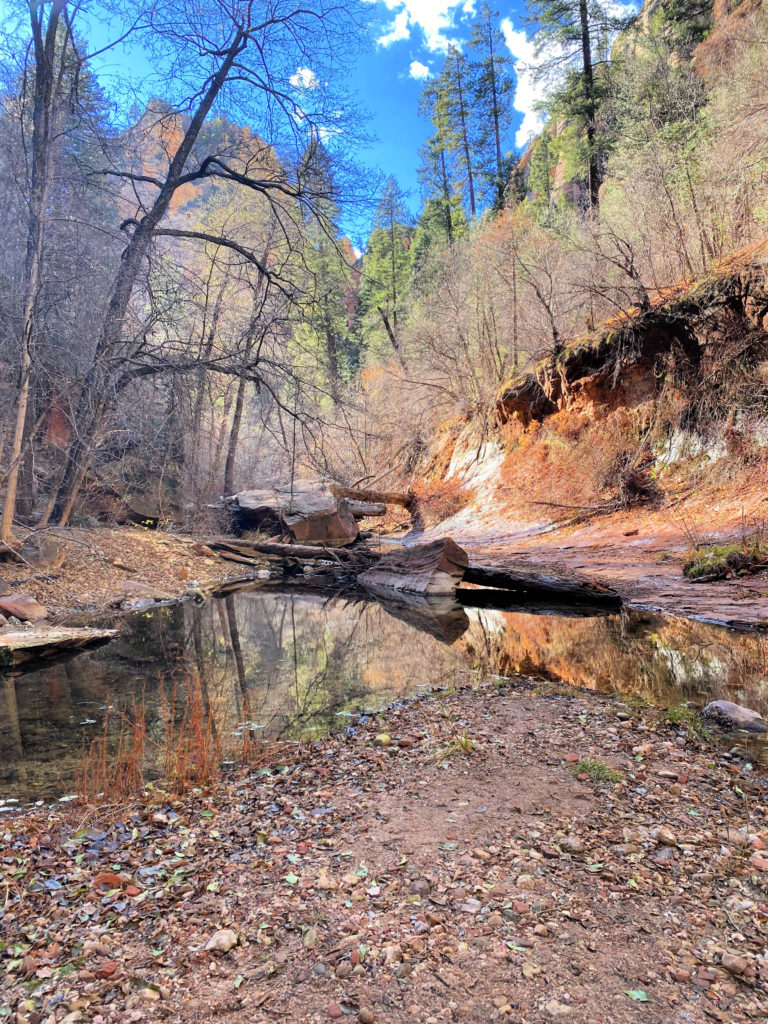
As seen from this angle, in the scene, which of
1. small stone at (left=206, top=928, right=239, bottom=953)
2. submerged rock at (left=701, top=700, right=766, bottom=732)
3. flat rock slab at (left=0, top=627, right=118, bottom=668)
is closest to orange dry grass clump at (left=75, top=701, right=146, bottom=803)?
small stone at (left=206, top=928, right=239, bottom=953)

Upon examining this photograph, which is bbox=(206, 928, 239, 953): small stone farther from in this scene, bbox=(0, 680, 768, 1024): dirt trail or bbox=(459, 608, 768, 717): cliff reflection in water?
bbox=(459, 608, 768, 717): cliff reflection in water

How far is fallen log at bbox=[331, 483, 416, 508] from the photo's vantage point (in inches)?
858

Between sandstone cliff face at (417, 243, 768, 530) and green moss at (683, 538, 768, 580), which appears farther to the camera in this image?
sandstone cliff face at (417, 243, 768, 530)

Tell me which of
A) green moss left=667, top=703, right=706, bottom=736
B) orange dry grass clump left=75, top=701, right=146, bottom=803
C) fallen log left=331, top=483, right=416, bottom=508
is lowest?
green moss left=667, top=703, right=706, bottom=736

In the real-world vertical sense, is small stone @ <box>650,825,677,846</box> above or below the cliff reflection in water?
above

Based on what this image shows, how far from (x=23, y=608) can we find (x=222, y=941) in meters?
7.92

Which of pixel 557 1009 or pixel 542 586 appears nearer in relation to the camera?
pixel 557 1009

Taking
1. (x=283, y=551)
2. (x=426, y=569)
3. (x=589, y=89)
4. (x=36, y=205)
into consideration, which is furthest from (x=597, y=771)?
(x=589, y=89)

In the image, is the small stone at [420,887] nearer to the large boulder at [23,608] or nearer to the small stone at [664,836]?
the small stone at [664,836]

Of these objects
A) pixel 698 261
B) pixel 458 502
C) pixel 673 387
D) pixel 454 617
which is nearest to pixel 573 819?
pixel 454 617

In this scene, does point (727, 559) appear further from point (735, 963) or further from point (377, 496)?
point (377, 496)

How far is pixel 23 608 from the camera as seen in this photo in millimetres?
8773

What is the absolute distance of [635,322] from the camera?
15.6 meters

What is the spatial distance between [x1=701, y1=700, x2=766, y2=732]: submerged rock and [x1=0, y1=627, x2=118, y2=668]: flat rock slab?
7494 millimetres
